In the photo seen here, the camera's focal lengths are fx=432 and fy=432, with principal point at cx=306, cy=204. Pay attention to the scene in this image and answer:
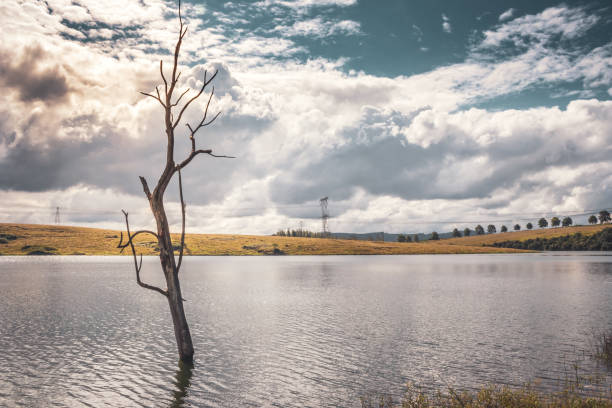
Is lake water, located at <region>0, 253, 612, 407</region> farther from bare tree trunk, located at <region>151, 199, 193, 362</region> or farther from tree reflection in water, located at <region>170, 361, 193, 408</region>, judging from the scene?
bare tree trunk, located at <region>151, 199, 193, 362</region>

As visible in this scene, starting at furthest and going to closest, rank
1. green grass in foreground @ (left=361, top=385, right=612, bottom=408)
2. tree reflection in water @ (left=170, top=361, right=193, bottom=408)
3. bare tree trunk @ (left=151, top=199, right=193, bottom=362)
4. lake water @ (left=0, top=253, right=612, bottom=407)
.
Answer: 1. bare tree trunk @ (left=151, top=199, right=193, bottom=362)
2. lake water @ (left=0, top=253, right=612, bottom=407)
3. tree reflection in water @ (left=170, top=361, right=193, bottom=408)
4. green grass in foreground @ (left=361, top=385, right=612, bottom=408)

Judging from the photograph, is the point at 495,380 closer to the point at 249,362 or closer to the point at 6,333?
the point at 249,362

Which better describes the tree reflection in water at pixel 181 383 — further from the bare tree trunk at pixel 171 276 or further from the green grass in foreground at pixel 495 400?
the green grass in foreground at pixel 495 400

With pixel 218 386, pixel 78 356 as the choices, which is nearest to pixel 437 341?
pixel 218 386

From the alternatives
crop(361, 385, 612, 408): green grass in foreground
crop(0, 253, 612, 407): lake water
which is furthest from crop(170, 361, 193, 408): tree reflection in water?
crop(361, 385, 612, 408): green grass in foreground

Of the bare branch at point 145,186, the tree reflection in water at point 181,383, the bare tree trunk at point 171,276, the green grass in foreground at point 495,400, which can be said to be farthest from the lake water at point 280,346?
the bare branch at point 145,186

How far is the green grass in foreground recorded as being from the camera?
15875 millimetres

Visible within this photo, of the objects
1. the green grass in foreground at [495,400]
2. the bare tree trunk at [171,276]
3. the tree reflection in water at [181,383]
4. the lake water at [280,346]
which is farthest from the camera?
the bare tree trunk at [171,276]

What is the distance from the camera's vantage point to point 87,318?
125ft

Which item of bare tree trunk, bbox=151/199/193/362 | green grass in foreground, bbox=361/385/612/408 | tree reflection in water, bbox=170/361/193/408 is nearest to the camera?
green grass in foreground, bbox=361/385/612/408

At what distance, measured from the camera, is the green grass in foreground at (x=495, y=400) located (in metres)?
15.9

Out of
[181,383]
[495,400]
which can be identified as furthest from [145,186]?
[495,400]

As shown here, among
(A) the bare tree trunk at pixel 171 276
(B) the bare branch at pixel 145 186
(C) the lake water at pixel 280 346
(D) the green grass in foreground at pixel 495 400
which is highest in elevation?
(B) the bare branch at pixel 145 186

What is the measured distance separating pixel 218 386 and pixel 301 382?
3.95 meters
